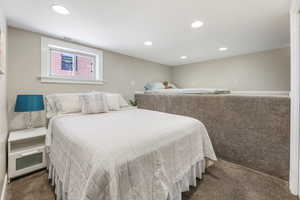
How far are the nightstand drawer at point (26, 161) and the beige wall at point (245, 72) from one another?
415cm

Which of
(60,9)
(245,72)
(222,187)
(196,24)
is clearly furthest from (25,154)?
(245,72)

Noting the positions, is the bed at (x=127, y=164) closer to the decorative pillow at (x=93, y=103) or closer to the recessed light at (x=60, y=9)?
the decorative pillow at (x=93, y=103)

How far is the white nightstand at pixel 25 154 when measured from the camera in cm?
155

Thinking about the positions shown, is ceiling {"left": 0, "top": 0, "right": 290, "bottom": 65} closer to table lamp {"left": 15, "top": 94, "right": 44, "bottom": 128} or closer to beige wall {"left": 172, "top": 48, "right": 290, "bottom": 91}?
beige wall {"left": 172, "top": 48, "right": 290, "bottom": 91}

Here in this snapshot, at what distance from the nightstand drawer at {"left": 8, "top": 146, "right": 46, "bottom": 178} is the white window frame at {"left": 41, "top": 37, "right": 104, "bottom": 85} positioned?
121 cm

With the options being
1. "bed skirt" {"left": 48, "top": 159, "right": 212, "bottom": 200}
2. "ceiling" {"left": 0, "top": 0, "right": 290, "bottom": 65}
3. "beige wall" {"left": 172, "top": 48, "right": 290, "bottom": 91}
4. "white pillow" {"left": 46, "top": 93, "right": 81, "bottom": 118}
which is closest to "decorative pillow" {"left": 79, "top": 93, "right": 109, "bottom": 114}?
"white pillow" {"left": 46, "top": 93, "right": 81, "bottom": 118}

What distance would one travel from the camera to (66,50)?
2537 millimetres

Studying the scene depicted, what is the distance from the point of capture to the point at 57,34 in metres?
2.20

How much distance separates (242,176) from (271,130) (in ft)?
2.30

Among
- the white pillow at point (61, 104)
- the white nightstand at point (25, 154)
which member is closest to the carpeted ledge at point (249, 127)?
the white pillow at point (61, 104)

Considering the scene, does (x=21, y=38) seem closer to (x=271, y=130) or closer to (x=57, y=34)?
(x=57, y=34)

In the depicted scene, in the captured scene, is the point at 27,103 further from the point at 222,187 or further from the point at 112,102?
the point at 222,187

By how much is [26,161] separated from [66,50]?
6.67 ft

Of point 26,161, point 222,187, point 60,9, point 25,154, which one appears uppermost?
point 60,9
